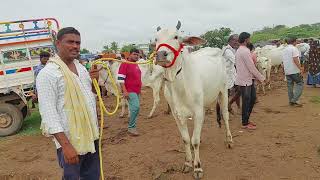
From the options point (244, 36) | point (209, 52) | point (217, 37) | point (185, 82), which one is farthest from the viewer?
point (217, 37)

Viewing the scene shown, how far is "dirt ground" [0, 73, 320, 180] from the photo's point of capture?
482cm

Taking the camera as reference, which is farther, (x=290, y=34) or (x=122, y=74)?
(x=290, y=34)

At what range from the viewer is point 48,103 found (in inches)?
106

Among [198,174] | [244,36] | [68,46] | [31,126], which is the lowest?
[31,126]

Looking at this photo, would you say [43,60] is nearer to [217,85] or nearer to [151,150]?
[151,150]

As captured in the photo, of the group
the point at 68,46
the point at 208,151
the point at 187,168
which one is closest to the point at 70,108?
the point at 68,46

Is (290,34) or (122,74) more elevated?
(122,74)

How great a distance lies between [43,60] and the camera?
286 inches

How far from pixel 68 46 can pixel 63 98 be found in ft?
1.40

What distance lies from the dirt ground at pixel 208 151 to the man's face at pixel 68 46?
2.43 m

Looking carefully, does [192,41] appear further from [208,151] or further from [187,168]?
[208,151]

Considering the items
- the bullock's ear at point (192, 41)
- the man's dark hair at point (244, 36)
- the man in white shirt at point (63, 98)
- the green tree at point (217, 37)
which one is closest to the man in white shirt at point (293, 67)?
the man's dark hair at point (244, 36)

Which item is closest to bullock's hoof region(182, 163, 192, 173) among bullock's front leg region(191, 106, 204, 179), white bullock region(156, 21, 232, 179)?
white bullock region(156, 21, 232, 179)

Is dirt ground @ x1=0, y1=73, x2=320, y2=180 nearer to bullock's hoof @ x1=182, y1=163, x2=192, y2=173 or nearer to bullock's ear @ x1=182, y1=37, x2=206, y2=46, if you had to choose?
bullock's hoof @ x1=182, y1=163, x2=192, y2=173
